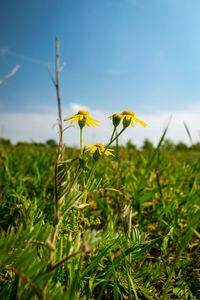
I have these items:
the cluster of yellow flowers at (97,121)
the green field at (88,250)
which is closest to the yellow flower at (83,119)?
the cluster of yellow flowers at (97,121)

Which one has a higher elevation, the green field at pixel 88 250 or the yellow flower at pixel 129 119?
the yellow flower at pixel 129 119

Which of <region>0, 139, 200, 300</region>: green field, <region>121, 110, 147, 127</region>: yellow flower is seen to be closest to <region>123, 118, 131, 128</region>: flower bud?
<region>121, 110, 147, 127</region>: yellow flower

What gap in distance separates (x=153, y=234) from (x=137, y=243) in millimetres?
558

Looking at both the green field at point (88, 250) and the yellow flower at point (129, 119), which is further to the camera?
the yellow flower at point (129, 119)

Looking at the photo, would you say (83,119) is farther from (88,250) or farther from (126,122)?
(88,250)

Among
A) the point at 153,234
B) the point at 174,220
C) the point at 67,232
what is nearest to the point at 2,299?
the point at 67,232

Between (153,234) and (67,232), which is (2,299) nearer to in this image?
(67,232)

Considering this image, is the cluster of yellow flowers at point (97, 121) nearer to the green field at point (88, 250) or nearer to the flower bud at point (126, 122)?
the flower bud at point (126, 122)

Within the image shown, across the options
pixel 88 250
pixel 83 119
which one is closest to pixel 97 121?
pixel 83 119

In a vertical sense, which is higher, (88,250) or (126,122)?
(126,122)

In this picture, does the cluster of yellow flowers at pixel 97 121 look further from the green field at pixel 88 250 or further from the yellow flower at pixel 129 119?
the green field at pixel 88 250

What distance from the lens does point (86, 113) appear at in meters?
1.07

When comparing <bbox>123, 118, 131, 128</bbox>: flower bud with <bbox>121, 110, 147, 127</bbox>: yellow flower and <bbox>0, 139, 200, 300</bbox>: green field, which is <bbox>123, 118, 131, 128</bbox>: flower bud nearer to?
<bbox>121, 110, 147, 127</bbox>: yellow flower

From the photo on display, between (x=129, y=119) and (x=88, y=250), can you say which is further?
(x=129, y=119)
